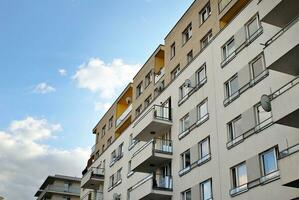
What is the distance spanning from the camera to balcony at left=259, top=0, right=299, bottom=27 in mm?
20906

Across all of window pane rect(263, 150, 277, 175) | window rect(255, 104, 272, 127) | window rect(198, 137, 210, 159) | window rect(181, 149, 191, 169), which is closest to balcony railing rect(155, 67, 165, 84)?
window rect(181, 149, 191, 169)

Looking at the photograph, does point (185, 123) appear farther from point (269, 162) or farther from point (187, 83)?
point (269, 162)

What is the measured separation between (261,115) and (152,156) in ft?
33.2

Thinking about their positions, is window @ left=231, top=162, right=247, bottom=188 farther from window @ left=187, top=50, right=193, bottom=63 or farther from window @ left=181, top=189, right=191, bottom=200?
window @ left=187, top=50, right=193, bottom=63

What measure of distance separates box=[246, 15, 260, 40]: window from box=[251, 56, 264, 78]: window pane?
1.57 m

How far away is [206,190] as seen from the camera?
1024 inches

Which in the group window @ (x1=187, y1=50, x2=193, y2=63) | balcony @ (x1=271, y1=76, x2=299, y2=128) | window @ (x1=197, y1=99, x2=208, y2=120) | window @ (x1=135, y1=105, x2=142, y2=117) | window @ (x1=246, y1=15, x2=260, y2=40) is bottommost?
balcony @ (x1=271, y1=76, x2=299, y2=128)

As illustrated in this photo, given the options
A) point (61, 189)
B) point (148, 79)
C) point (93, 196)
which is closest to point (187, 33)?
point (148, 79)

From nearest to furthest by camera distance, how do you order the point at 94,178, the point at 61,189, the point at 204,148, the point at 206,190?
the point at 206,190, the point at 204,148, the point at 94,178, the point at 61,189

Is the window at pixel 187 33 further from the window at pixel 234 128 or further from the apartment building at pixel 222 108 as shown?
the window at pixel 234 128

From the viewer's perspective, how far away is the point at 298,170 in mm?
16891

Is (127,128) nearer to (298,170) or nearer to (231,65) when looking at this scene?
(231,65)

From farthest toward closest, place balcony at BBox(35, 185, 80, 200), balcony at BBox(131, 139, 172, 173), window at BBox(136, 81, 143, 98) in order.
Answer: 1. balcony at BBox(35, 185, 80, 200)
2. window at BBox(136, 81, 143, 98)
3. balcony at BBox(131, 139, 172, 173)

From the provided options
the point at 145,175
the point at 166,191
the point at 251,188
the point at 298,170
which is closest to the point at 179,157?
the point at 166,191
